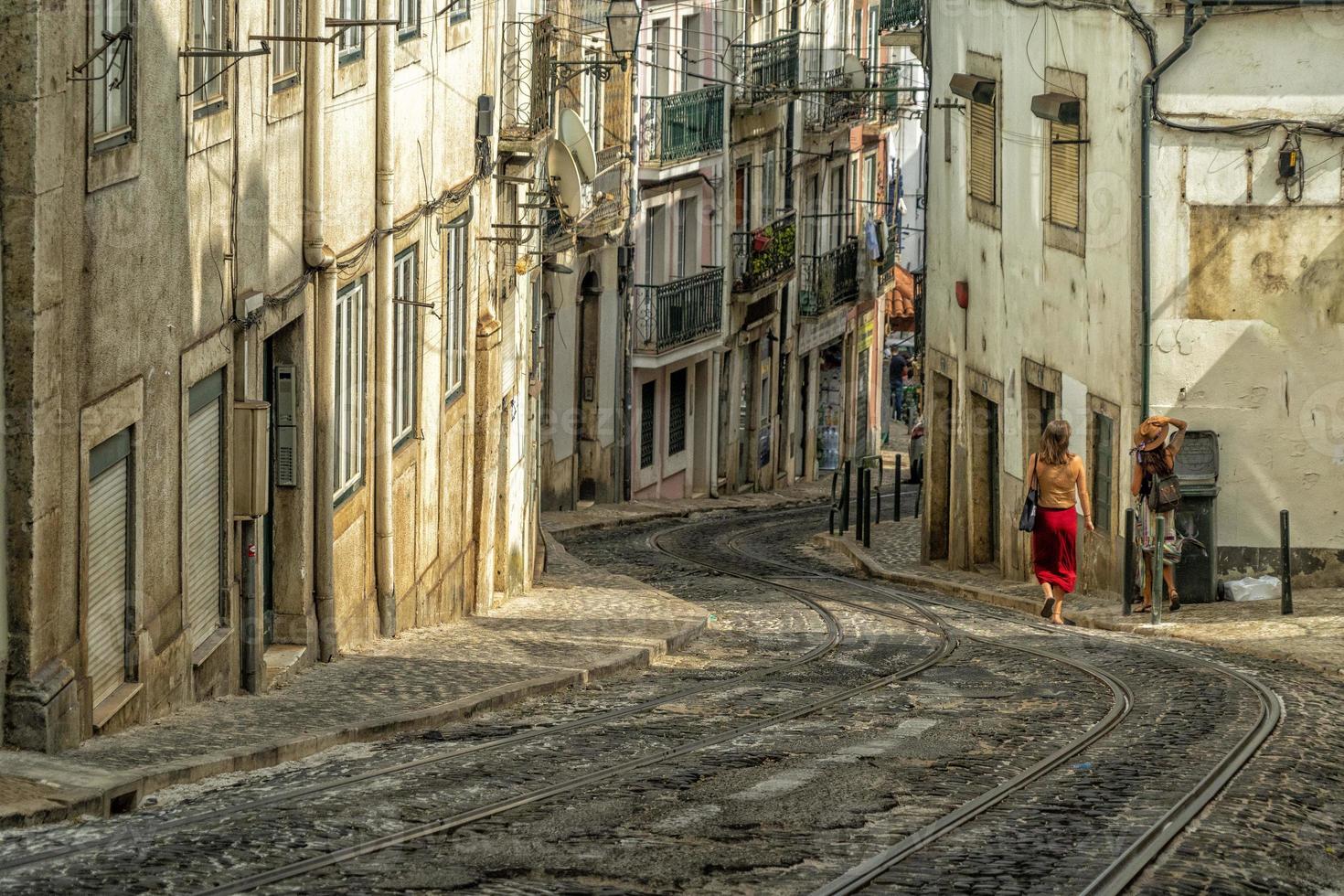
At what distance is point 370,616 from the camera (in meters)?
16.2

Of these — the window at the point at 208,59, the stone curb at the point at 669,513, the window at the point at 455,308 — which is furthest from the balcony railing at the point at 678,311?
the window at the point at 208,59

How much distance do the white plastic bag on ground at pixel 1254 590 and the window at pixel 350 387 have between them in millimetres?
7509

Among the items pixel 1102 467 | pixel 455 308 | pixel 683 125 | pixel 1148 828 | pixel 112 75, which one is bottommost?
pixel 1148 828

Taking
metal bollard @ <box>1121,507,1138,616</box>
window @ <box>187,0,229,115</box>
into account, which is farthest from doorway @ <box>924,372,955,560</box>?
window @ <box>187,0,229,115</box>

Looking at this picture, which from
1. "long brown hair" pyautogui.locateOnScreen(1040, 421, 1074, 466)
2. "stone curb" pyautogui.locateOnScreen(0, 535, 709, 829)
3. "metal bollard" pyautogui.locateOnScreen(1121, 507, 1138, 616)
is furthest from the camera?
"metal bollard" pyautogui.locateOnScreen(1121, 507, 1138, 616)

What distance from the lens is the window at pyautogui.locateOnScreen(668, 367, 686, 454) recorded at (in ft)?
130

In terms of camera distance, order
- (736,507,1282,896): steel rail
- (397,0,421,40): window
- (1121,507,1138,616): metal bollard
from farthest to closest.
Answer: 1. (1121,507,1138,616): metal bollard
2. (397,0,421,40): window
3. (736,507,1282,896): steel rail

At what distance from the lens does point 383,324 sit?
16172mm

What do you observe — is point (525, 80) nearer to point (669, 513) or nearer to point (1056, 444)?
point (1056, 444)

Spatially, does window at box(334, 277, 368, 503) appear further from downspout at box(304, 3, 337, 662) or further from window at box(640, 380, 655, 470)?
window at box(640, 380, 655, 470)

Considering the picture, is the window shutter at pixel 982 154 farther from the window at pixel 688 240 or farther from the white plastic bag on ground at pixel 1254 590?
the window at pixel 688 240

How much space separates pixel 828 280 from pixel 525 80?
24.7 metres

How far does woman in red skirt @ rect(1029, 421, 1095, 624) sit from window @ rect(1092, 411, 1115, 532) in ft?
7.61

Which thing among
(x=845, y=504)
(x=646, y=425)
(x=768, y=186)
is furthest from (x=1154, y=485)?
(x=768, y=186)
